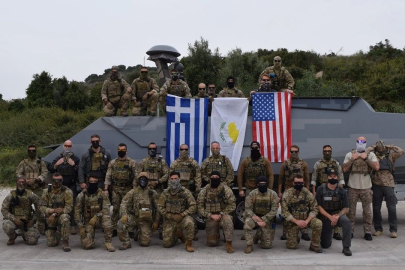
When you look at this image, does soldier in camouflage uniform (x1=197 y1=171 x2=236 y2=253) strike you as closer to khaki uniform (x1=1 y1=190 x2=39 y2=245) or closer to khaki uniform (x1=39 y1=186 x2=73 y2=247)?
khaki uniform (x1=39 y1=186 x2=73 y2=247)

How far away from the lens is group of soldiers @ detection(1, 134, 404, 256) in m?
7.97

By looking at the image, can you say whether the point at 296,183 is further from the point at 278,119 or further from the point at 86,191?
the point at 86,191

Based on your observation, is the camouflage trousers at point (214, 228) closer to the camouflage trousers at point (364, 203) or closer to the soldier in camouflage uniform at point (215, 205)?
the soldier in camouflage uniform at point (215, 205)

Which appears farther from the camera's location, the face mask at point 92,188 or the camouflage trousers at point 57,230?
the face mask at point 92,188

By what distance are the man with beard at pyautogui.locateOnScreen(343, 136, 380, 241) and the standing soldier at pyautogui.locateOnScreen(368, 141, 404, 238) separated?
0.26 metres

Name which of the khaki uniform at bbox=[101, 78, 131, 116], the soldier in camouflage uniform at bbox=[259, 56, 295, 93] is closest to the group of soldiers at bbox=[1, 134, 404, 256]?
the khaki uniform at bbox=[101, 78, 131, 116]

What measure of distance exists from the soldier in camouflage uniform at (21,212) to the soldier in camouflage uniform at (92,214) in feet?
3.09

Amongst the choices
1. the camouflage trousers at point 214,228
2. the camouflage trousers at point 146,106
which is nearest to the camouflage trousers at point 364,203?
the camouflage trousers at point 214,228

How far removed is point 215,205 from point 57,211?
9.04 ft

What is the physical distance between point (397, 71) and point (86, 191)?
2293cm

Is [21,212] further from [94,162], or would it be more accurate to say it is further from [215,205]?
[215,205]

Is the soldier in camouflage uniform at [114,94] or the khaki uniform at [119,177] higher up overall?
the soldier in camouflage uniform at [114,94]

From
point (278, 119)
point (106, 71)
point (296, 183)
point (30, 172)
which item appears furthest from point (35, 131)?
point (106, 71)

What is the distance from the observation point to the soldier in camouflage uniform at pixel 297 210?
7.86 metres
